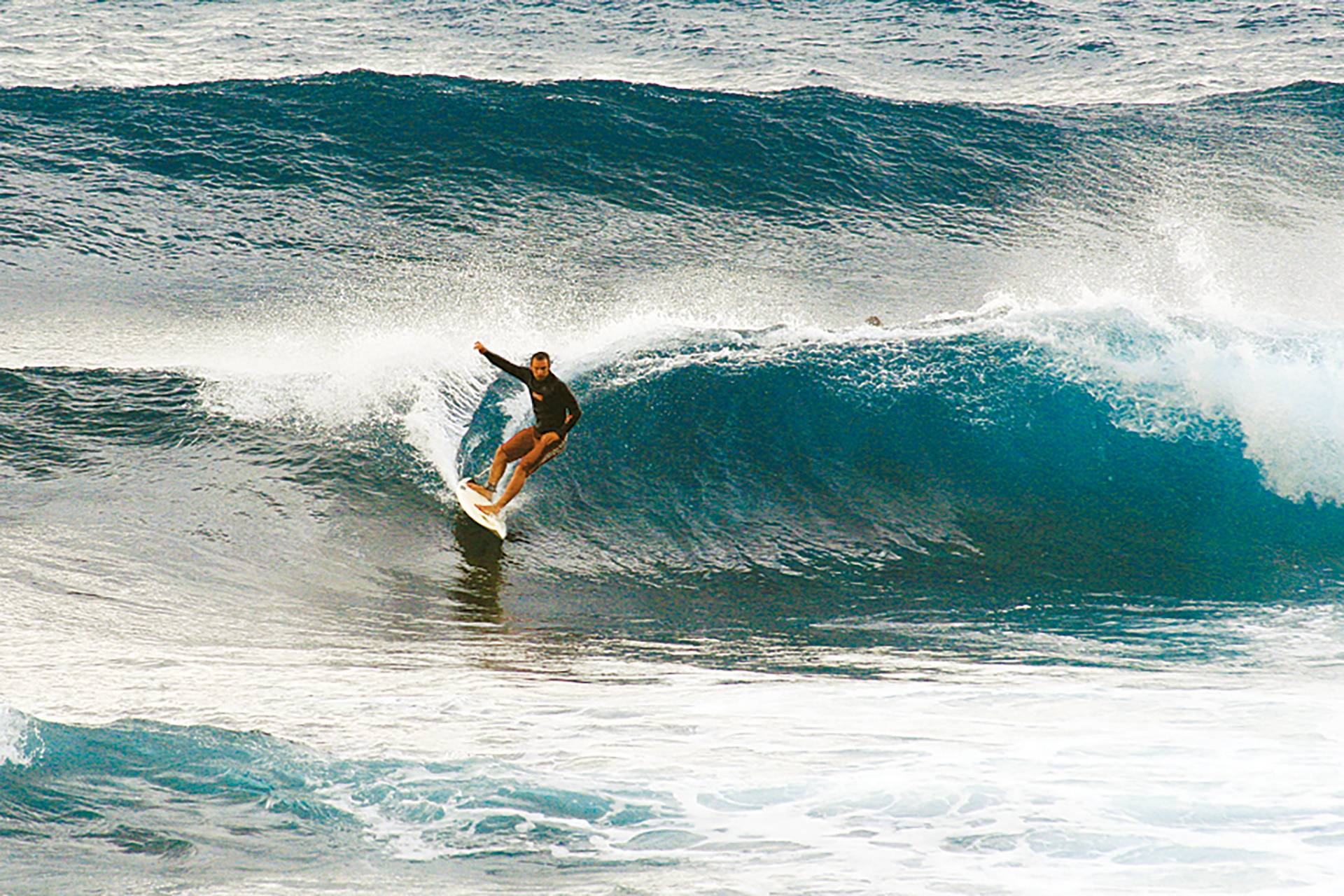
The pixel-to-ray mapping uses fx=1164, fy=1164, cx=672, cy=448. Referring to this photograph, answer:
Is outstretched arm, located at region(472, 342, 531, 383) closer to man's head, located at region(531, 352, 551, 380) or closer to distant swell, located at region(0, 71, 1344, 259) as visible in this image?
man's head, located at region(531, 352, 551, 380)

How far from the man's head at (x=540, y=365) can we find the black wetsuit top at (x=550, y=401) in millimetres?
30

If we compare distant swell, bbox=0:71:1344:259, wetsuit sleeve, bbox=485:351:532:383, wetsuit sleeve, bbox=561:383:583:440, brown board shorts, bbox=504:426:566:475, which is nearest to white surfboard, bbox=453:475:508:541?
brown board shorts, bbox=504:426:566:475

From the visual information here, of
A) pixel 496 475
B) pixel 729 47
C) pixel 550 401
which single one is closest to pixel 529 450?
pixel 496 475

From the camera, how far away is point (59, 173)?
14.2 meters

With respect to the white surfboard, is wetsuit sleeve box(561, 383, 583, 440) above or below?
above

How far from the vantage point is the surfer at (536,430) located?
8000 mm

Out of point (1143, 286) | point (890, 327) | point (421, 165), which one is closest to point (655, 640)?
point (890, 327)

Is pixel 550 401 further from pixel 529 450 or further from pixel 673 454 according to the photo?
pixel 673 454

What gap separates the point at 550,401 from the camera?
809cm

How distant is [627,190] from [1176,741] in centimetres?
1067

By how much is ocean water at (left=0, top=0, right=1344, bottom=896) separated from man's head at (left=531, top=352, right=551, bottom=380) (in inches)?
45.3

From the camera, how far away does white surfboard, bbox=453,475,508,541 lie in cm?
816

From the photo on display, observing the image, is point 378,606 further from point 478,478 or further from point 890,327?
point 890,327

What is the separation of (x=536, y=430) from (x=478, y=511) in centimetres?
70
